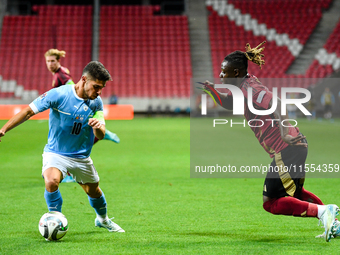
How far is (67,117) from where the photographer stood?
163 inches

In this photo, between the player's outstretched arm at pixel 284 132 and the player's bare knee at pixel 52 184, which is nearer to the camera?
the player's outstretched arm at pixel 284 132

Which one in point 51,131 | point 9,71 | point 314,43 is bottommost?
point 51,131

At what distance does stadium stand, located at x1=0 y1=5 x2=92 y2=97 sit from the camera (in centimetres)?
2821

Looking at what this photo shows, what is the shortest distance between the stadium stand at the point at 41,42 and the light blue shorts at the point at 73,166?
956 inches

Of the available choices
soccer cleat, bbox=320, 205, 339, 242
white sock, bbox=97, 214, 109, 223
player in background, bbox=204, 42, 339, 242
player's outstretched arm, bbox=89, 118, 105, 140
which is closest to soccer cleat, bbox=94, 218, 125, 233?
white sock, bbox=97, 214, 109, 223

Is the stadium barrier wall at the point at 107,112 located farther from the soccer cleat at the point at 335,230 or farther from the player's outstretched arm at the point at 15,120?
the soccer cleat at the point at 335,230

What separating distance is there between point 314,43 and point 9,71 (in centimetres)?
2143

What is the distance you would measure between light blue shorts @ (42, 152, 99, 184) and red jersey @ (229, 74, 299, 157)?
165cm

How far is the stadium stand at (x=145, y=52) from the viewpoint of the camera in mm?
28484

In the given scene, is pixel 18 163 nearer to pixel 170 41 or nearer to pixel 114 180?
pixel 114 180

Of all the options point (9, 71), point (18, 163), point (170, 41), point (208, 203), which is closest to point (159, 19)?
point (170, 41)

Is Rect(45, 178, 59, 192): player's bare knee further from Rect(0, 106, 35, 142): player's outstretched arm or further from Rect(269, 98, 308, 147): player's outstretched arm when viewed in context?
Rect(269, 98, 308, 147): player's outstretched arm

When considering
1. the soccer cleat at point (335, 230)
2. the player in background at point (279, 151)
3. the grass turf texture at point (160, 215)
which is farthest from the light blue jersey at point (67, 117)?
the soccer cleat at point (335, 230)

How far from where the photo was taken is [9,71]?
2833 centimetres
